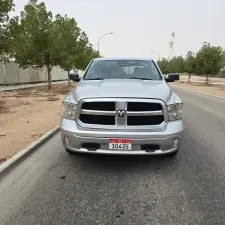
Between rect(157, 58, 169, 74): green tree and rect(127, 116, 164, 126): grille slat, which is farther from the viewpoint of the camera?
rect(157, 58, 169, 74): green tree

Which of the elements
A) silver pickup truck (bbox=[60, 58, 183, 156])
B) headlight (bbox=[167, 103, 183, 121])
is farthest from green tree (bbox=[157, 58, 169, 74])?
silver pickup truck (bbox=[60, 58, 183, 156])

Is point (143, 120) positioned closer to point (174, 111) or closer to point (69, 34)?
point (174, 111)

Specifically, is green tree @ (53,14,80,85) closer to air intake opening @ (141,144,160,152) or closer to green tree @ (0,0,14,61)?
green tree @ (0,0,14,61)

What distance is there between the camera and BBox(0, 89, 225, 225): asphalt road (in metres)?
2.94

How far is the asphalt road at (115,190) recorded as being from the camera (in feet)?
9.65

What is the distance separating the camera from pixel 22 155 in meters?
4.78

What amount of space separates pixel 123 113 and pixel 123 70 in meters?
2.01

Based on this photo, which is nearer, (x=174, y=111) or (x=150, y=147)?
(x=150, y=147)

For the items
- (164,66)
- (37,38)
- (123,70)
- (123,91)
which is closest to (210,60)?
(37,38)

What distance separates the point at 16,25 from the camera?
11.7m

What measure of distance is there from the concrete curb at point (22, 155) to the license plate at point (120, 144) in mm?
1775

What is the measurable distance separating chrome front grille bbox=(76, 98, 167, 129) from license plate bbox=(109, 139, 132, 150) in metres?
0.22

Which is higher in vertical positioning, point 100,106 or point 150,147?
point 100,106

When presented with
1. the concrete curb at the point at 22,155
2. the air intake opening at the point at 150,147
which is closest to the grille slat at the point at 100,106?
the air intake opening at the point at 150,147
